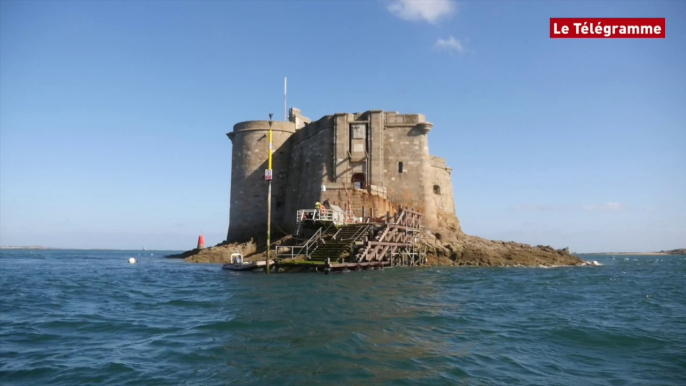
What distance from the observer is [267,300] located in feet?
44.8

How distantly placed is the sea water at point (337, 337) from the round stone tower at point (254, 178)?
23.2 meters

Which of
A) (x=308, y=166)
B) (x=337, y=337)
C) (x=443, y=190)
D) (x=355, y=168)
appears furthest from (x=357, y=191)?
(x=337, y=337)

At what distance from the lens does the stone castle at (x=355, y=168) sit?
32750 mm

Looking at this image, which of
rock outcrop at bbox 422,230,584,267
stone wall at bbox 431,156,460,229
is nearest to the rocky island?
rock outcrop at bbox 422,230,584,267

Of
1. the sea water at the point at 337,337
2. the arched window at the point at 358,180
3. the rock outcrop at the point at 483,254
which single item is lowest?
the sea water at the point at 337,337

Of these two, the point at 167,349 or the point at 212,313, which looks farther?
the point at 212,313

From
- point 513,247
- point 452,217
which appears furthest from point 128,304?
point 452,217

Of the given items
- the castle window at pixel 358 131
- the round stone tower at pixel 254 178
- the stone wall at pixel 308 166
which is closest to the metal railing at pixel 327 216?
the stone wall at pixel 308 166

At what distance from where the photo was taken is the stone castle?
32750 mm

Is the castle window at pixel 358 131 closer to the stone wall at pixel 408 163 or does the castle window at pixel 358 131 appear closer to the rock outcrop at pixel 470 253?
the stone wall at pixel 408 163

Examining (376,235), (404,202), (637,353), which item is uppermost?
(404,202)

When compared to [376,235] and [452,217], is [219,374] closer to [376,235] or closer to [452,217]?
[376,235]

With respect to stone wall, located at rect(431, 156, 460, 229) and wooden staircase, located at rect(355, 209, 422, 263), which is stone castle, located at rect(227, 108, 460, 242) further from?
stone wall, located at rect(431, 156, 460, 229)

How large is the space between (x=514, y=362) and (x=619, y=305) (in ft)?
30.0
